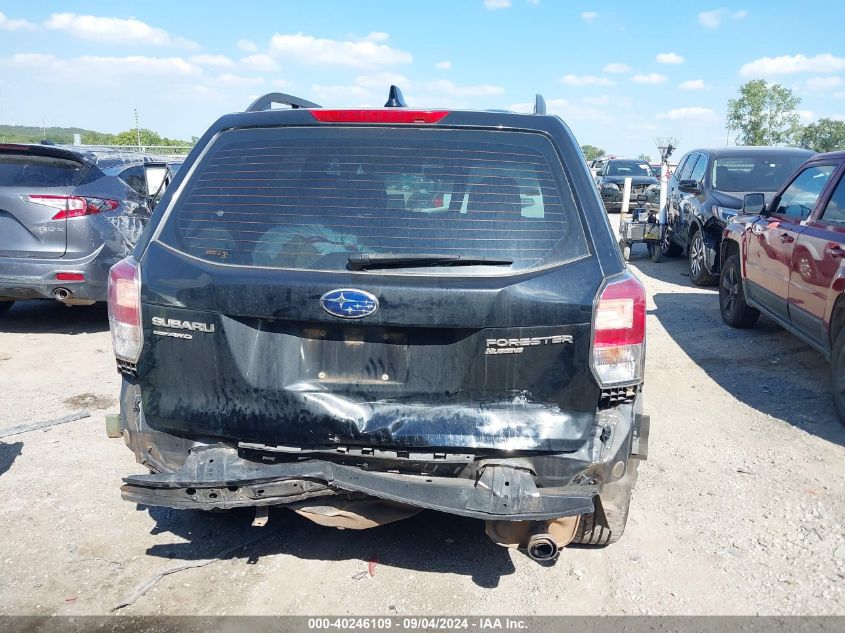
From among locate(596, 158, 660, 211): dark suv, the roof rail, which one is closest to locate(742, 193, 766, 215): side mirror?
the roof rail

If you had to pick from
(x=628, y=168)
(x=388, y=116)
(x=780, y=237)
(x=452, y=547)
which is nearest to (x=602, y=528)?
(x=452, y=547)

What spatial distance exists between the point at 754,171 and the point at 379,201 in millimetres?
9075

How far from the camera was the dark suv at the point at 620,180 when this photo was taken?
65.0 ft

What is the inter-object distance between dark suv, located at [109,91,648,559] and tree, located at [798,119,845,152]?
173 feet

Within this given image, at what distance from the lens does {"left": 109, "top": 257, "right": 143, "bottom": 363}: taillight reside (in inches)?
112

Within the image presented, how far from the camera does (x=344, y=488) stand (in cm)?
263

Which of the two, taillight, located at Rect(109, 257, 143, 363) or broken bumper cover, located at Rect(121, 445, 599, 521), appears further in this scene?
taillight, located at Rect(109, 257, 143, 363)

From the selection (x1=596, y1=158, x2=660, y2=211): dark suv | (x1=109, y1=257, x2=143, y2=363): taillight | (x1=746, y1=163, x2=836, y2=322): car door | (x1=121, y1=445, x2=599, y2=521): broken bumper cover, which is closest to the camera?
(x1=121, y1=445, x2=599, y2=521): broken bumper cover

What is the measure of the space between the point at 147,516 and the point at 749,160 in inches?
376

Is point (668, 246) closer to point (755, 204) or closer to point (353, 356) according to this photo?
point (755, 204)

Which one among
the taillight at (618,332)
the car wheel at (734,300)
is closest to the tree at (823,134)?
the car wheel at (734,300)

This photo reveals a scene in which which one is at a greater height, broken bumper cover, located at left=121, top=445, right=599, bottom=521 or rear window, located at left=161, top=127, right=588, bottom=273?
rear window, located at left=161, top=127, right=588, bottom=273

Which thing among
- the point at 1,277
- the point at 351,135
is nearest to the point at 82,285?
the point at 1,277

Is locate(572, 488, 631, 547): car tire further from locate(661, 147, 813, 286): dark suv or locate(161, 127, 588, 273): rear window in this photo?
locate(661, 147, 813, 286): dark suv
